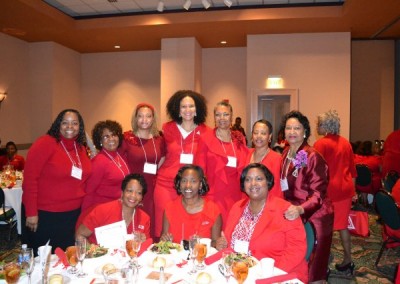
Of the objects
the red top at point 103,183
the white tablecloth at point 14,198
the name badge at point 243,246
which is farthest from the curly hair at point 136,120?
the white tablecloth at point 14,198

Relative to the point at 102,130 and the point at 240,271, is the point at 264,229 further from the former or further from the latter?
the point at 102,130

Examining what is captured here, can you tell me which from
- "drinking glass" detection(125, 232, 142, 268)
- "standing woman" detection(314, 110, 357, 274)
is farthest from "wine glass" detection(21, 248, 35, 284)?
"standing woman" detection(314, 110, 357, 274)

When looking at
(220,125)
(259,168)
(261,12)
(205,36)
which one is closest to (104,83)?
(205,36)

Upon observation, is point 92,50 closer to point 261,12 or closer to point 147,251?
point 261,12

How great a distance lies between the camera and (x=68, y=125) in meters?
3.03

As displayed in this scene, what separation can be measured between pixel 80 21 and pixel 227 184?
646cm

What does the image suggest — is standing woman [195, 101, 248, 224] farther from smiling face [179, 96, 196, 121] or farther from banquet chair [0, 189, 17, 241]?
banquet chair [0, 189, 17, 241]

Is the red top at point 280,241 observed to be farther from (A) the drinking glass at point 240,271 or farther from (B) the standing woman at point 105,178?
(B) the standing woman at point 105,178

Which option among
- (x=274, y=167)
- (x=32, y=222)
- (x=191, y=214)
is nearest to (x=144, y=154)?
(x=191, y=214)

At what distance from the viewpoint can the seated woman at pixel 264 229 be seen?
2.16 m

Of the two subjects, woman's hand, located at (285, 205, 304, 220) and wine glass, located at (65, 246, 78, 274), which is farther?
woman's hand, located at (285, 205, 304, 220)

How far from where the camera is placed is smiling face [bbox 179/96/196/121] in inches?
137

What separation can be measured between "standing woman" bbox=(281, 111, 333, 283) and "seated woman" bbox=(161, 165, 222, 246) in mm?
632

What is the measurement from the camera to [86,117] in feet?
37.1
